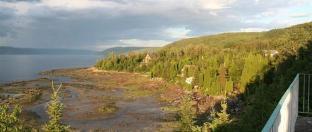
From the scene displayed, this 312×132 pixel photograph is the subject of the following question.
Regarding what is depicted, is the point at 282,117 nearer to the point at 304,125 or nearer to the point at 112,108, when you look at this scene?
the point at 304,125

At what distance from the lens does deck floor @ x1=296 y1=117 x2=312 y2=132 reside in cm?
1431

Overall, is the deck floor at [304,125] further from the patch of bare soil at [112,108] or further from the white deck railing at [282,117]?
the patch of bare soil at [112,108]

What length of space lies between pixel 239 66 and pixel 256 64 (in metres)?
7.91

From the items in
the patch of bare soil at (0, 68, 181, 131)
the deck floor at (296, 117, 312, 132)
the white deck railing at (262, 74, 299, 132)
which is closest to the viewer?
the white deck railing at (262, 74, 299, 132)

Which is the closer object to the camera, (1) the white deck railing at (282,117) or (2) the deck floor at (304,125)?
(1) the white deck railing at (282,117)

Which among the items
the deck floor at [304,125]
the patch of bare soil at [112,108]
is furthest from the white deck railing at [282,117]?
the patch of bare soil at [112,108]

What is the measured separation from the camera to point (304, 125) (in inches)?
585

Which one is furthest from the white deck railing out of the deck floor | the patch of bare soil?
the patch of bare soil

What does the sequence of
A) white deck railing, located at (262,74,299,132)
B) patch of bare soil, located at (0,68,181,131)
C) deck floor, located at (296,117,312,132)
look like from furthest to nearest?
patch of bare soil, located at (0,68,181,131) < deck floor, located at (296,117,312,132) < white deck railing, located at (262,74,299,132)

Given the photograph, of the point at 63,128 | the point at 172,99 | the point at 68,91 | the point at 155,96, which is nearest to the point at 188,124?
the point at 63,128

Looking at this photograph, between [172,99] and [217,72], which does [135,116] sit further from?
[217,72]

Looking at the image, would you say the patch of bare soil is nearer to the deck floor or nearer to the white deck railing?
the deck floor

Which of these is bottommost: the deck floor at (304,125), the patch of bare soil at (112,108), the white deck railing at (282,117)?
the patch of bare soil at (112,108)

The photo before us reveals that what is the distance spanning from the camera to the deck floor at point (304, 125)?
1431 cm
